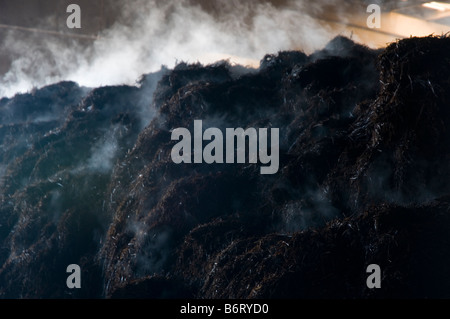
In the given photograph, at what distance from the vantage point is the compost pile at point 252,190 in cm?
349

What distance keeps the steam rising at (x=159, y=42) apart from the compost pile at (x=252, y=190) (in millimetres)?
2251

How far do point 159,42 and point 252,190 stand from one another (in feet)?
20.7

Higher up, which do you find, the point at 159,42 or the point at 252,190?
the point at 159,42

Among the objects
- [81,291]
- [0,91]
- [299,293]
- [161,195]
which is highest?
[0,91]

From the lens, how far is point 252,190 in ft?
16.3

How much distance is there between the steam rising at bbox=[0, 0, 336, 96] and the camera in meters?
9.07

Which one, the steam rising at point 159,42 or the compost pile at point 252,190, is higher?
the steam rising at point 159,42

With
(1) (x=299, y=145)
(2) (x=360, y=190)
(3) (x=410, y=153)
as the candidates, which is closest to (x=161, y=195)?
(1) (x=299, y=145)

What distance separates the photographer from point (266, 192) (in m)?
4.80

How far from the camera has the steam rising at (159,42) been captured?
907 cm

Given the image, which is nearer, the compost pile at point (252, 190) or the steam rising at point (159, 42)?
the compost pile at point (252, 190)
